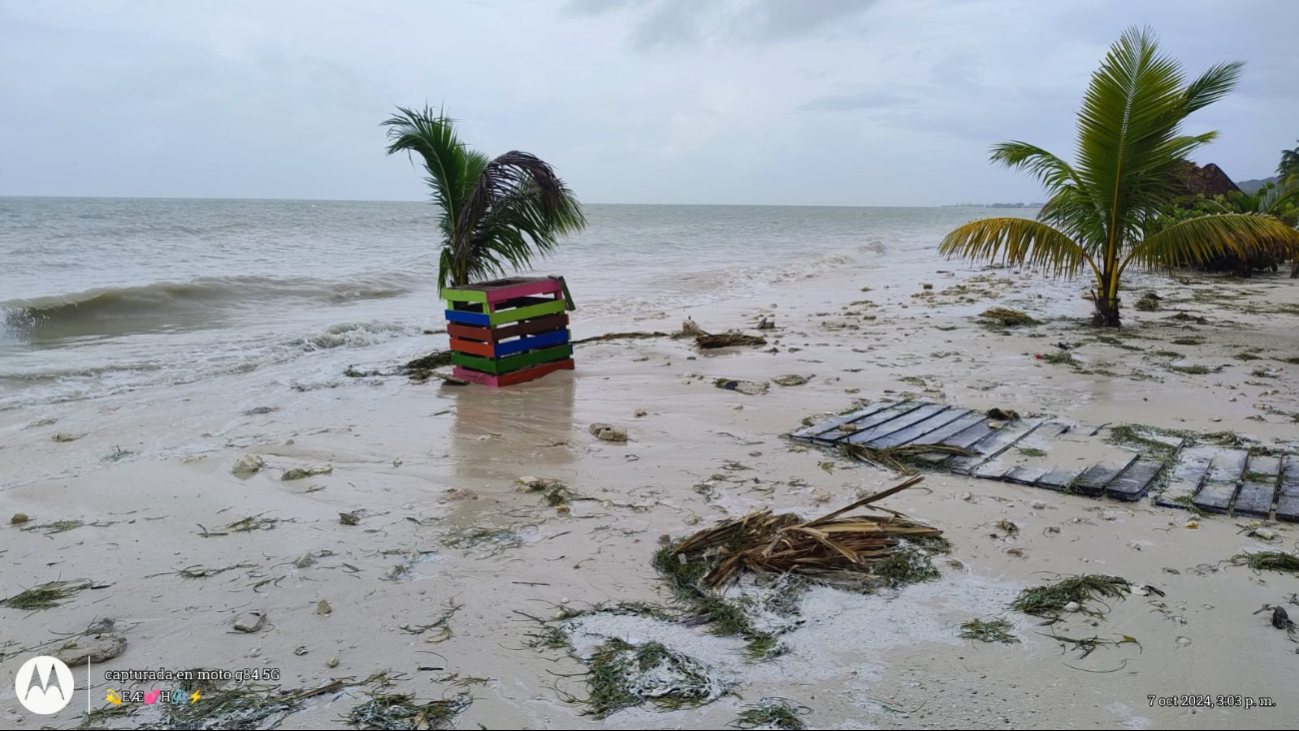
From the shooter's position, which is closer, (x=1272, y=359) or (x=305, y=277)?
(x=1272, y=359)

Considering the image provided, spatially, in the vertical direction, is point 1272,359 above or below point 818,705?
above

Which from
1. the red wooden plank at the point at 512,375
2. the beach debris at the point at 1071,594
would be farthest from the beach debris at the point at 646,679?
the red wooden plank at the point at 512,375

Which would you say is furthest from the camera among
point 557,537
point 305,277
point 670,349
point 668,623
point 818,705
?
point 305,277

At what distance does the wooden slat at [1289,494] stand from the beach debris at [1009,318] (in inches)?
233

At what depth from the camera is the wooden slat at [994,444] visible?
476 cm

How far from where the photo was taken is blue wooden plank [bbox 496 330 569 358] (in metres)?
7.59

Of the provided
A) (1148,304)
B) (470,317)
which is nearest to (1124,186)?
(1148,304)

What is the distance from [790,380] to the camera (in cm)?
734

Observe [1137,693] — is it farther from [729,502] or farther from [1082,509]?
[729,502]

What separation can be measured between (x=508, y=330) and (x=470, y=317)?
39cm

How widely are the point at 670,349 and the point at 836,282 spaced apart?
10005mm

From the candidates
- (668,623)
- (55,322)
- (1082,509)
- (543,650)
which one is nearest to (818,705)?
(668,623)

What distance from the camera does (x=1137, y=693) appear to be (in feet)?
8.16

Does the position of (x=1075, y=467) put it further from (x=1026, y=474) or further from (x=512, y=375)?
(x=512, y=375)
